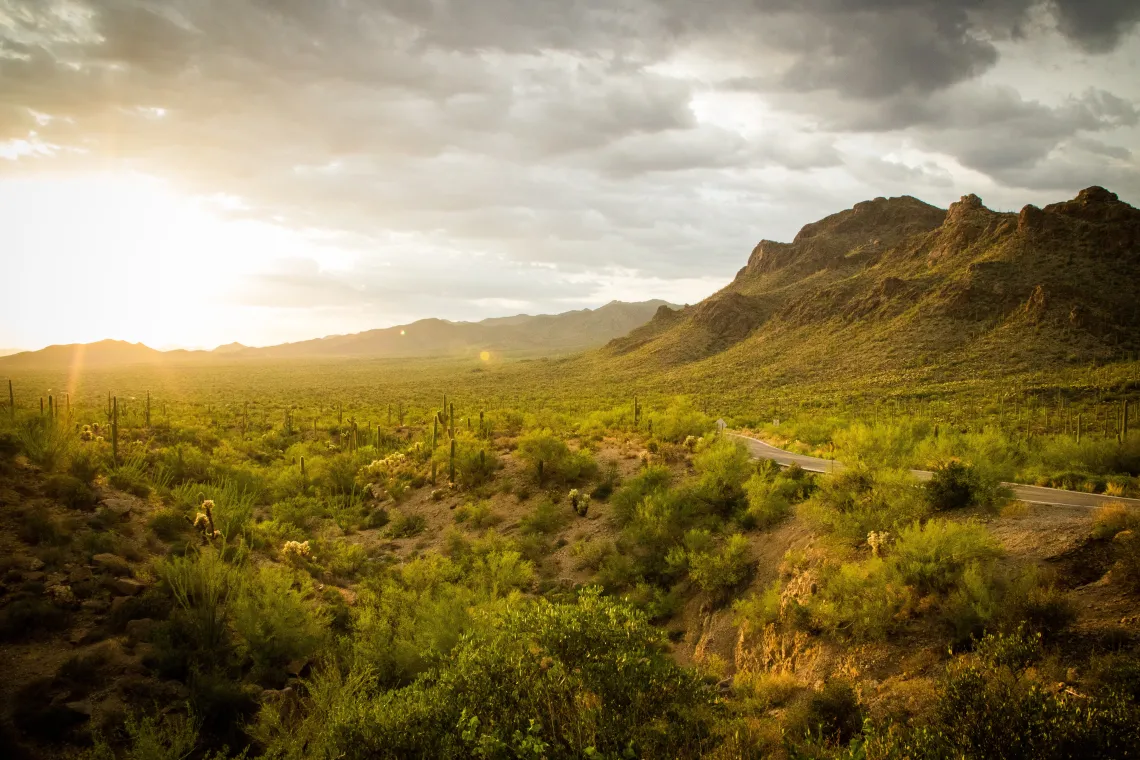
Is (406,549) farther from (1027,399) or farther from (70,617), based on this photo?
(1027,399)

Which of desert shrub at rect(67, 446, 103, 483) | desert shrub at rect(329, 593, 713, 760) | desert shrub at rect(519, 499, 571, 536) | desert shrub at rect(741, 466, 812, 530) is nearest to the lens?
desert shrub at rect(329, 593, 713, 760)

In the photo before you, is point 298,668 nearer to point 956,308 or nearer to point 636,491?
point 636,491

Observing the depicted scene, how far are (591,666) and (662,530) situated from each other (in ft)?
34.3

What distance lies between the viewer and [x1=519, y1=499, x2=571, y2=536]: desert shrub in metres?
22.0

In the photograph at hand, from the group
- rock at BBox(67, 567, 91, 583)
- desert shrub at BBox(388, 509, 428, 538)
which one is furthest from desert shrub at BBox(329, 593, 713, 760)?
desert shrub at BBox(388, 509, 428, 538)

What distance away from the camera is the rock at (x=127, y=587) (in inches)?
509

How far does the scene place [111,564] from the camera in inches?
532

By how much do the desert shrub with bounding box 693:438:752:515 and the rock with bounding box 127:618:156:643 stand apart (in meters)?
16.3

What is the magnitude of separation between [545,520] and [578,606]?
458 inches

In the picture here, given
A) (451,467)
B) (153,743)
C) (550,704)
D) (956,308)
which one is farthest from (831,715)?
(956,308)

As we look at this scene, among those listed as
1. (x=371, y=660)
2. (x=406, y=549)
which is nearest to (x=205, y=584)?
(x=371, y=660)

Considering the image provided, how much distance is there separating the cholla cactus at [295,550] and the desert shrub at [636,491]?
36.9 feet

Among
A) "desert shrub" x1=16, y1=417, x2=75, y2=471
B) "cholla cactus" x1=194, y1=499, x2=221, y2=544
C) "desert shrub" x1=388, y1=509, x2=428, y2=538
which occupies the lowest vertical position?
"desert shrub" x1=388, y1=509, x2=428, y2=538

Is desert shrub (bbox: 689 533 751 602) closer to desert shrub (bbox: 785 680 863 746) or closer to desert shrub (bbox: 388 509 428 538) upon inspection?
desert shrub (bbox: 785 680 863 746)
